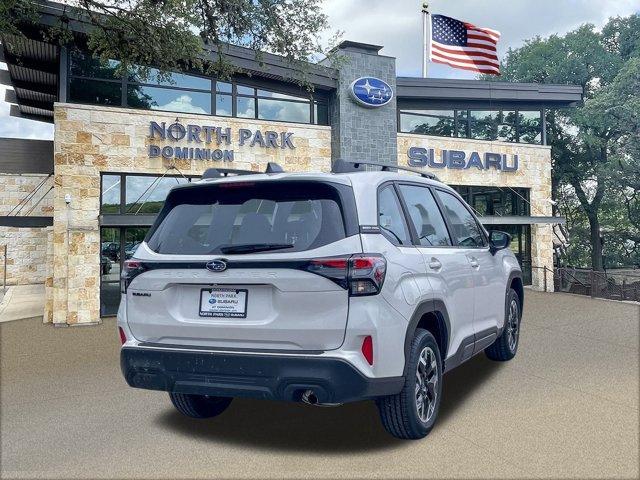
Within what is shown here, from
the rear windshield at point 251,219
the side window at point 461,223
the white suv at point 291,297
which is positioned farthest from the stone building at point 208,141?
the side window at point 461,223

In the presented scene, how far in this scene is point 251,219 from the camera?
366cm

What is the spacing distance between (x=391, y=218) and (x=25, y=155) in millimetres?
13699

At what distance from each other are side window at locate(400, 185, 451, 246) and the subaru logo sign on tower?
468 inches

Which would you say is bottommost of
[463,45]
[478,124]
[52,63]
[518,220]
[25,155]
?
[518,220]

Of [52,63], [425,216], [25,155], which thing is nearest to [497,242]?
[425,216]

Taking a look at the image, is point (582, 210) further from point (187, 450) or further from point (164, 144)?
point (187, 450)

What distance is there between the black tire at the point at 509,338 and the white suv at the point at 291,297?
2.45 metres

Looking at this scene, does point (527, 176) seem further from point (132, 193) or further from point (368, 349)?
point (368, 349)

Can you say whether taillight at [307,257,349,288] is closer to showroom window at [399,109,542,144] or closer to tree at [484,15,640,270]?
showroom window at [399,109,542,144]

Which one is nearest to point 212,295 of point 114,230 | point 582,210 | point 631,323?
point 631,323

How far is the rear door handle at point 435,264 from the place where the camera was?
168 inches

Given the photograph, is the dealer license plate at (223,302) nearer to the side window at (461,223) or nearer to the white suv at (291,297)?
the white suv at (291,297)

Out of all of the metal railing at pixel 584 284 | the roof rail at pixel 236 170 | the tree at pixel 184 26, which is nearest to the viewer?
the roof rail at pixel 236 170

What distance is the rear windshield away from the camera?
3.51 m
